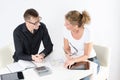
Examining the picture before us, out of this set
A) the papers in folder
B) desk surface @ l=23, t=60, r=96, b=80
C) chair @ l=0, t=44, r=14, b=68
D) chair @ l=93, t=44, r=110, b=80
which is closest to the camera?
desk surface @ l=23, t=60, r=96, b=80

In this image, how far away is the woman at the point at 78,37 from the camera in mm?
2373

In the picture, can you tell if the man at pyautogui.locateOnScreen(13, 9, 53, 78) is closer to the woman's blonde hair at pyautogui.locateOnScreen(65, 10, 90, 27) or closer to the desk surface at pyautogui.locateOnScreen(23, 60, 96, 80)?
the desk surface at pyautogui.locateOnScreen(23, 60, 96, 80)

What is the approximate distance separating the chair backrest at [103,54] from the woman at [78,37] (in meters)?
0.29

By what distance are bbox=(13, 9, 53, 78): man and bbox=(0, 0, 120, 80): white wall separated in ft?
1.25

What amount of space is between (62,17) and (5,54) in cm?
92

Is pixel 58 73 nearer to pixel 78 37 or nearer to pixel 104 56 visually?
pixel 78 37

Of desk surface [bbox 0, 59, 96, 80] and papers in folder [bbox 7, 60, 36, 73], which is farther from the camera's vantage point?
papers in folder [bbox 7, 60, 36, 73]

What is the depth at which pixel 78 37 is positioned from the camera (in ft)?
8.05

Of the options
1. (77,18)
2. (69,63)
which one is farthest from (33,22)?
(69,63)

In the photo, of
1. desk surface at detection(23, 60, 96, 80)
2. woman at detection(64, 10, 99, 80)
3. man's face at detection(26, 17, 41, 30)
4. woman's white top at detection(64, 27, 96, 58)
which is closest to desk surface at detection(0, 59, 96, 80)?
desk surface at detection(23, 60, 96, 80)

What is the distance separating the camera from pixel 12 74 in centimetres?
203

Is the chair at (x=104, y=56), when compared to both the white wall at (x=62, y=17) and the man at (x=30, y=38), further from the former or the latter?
the man at (x=30, y=38)

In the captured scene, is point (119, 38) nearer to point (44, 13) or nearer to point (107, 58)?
point (107, 58)

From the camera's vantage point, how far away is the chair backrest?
8.98ft
